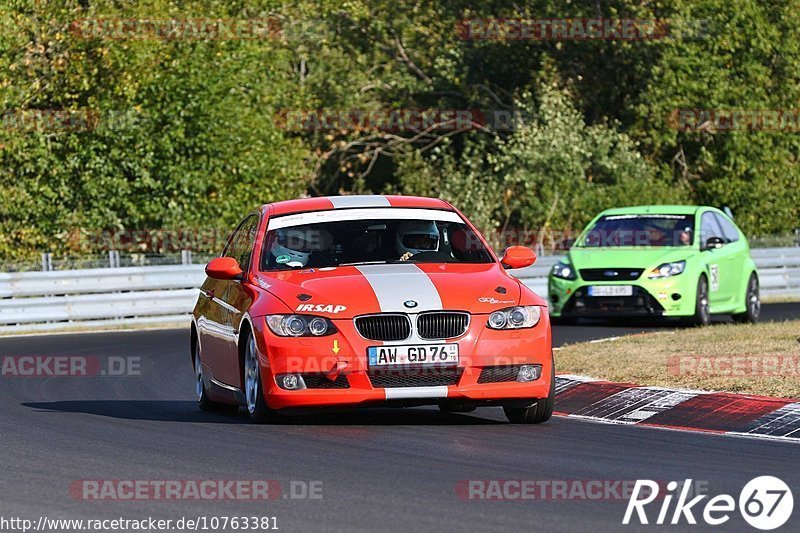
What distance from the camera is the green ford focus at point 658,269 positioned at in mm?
20469

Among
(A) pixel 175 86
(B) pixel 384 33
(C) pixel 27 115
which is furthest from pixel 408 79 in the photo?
(C) pixel 27 115

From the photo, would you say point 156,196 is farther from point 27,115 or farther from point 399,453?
point 399,453

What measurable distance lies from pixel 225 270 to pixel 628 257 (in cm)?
1014

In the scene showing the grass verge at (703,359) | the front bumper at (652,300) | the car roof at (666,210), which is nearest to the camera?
the grass verge at (703,359)

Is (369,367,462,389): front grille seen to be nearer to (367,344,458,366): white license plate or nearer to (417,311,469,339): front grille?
(367,344,458,366): white license plate

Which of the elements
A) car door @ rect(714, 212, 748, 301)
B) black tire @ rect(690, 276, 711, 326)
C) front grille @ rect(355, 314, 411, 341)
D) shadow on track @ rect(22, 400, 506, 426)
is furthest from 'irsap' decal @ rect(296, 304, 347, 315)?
car door @ rect(714, 212, 748, 301)

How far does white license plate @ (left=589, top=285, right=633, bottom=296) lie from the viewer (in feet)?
67.5

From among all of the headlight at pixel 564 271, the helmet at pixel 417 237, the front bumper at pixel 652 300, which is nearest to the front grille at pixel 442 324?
the helmet at pixel 417 237

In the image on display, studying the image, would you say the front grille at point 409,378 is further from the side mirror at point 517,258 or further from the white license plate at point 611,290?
the white license plate at point 611,290

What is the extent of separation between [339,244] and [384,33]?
33.3 meters

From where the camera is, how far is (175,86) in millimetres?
32281

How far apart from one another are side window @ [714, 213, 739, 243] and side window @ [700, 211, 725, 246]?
0.10 m

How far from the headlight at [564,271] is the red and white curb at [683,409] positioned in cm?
811

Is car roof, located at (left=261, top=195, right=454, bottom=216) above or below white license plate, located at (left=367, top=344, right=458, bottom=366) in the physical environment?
above
